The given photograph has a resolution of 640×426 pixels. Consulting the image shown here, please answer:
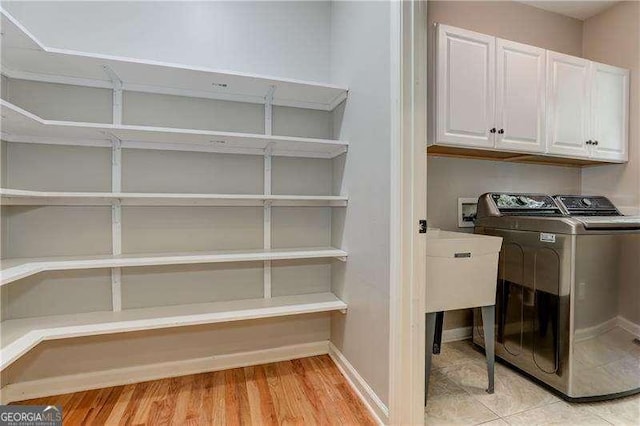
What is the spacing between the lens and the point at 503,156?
7.45ft

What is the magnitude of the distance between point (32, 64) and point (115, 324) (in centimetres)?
136

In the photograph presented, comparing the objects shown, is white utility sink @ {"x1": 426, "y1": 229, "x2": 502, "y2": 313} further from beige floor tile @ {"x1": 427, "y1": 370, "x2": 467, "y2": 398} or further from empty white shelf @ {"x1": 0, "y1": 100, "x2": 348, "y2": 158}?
empty white shelf @ {"x1": 0, "y1": 100, "x2": 348, "y2": 158}

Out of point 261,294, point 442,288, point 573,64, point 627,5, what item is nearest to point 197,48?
point 261,294

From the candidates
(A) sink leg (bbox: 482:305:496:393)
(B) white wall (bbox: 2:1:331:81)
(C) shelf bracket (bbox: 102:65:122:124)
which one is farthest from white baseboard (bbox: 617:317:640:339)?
(C) shelf bracket (bbox: 102:65:122:124)

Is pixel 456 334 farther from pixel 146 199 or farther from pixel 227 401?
pixel 146 199

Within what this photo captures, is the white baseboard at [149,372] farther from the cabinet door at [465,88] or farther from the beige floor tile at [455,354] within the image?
the cabinet door at [465,88]

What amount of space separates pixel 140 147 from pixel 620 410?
2878mm

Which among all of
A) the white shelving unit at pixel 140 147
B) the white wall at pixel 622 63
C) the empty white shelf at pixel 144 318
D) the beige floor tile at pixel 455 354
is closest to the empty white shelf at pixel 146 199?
the white shelving unit at pixel 140 147

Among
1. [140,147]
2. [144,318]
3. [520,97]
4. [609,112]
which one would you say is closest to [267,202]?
[140,147]

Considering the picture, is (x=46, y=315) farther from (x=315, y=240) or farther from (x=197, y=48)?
(x=197, y=48)

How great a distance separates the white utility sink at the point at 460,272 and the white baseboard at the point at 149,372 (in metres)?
0.98

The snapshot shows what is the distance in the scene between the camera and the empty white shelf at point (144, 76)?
1.43 metres

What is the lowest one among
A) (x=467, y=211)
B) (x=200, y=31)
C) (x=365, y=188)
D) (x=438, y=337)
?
(x=438, y=337)

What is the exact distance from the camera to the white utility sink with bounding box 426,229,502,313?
148 centimetres
